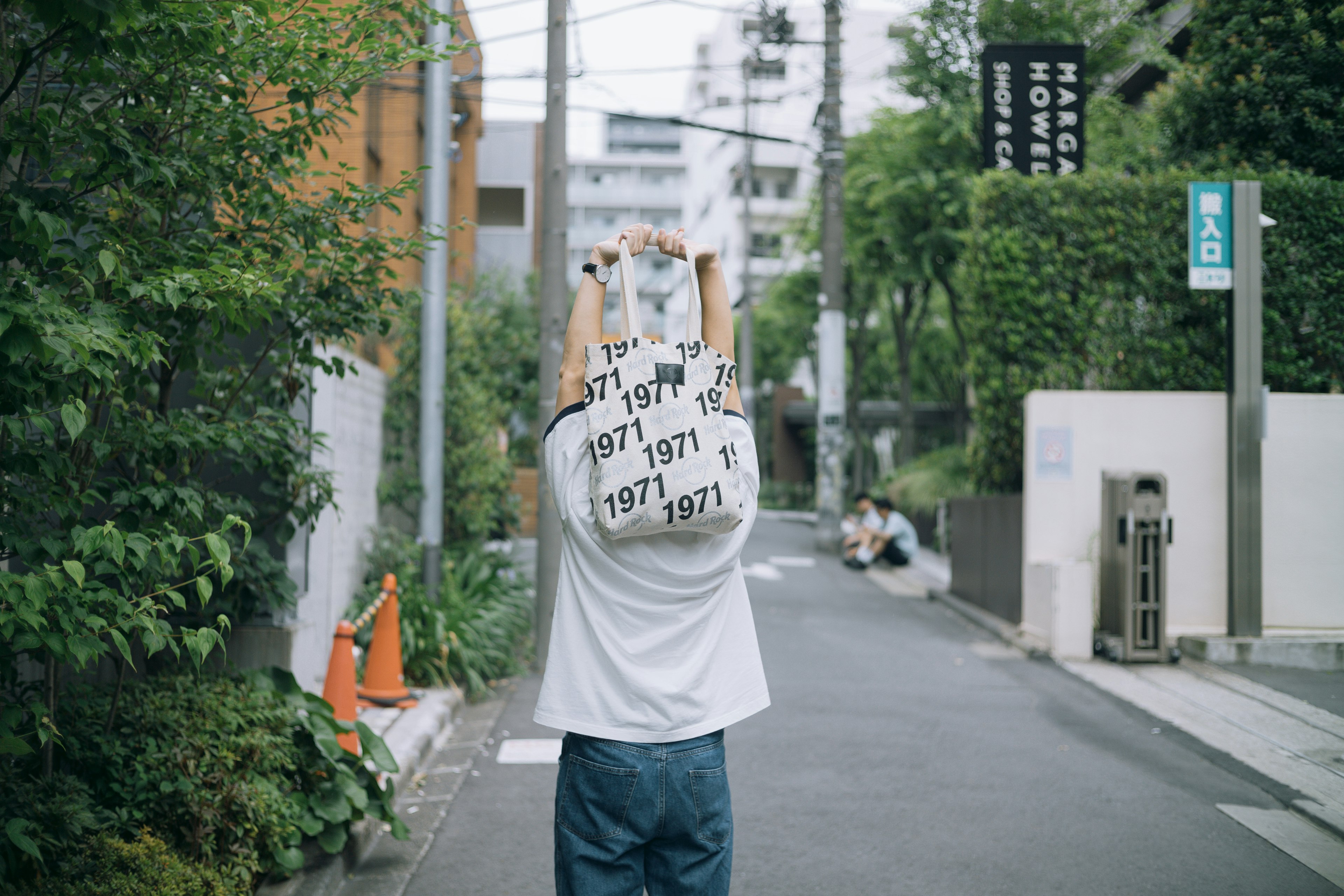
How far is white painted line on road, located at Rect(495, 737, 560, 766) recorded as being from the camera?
6.09 metres

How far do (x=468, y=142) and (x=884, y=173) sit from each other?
9.39 meters

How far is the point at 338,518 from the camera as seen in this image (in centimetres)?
564

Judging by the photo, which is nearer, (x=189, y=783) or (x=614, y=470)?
(x=614, y=470)

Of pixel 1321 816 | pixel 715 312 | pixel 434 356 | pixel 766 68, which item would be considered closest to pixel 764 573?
pixel 434 356

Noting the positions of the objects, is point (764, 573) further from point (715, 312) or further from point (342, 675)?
point (715, 312)

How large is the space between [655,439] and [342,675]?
3.74 metres

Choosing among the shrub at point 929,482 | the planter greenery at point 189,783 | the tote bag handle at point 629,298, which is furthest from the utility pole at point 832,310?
the tote bag handle at point 629,298

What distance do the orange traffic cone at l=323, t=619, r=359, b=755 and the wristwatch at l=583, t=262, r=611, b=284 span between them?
3.42 meters

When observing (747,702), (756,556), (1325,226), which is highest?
(1325,226)

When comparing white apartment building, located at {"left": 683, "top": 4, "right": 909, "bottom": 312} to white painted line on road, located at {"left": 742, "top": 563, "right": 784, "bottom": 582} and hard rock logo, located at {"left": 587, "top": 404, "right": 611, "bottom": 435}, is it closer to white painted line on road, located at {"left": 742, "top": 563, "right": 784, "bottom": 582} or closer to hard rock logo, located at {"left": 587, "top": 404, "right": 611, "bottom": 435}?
white painted line on road, located at {"left": 742, "top": 563, "right": 784, "bottom": 582}

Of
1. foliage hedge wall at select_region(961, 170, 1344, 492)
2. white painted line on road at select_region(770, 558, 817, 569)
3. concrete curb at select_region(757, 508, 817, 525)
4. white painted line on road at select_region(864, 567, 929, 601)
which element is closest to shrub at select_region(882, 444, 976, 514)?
white painted line on road at select_region(864, 567, 929, 601)

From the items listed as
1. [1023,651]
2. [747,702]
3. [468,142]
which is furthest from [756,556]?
[747,702]

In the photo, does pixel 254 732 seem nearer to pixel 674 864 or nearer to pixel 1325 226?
pixel 674 864

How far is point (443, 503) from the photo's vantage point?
31.3ft
